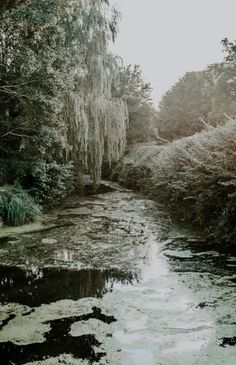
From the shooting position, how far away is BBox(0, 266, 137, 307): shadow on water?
176 inches

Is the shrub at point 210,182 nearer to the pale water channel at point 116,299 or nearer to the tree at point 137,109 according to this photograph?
the pale water channel at point 116,299

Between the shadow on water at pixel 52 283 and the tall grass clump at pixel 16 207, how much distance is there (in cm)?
328

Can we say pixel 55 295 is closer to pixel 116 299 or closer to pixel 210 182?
pixel 116 299

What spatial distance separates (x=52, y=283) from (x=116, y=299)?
1039mm

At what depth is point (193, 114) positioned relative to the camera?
74.3 ft

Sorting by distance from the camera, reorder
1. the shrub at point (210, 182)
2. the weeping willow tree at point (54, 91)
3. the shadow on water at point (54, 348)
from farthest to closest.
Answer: the weeping willow tree at point (54, 91)
the shrub at point (210, 182)
the shadow on water at point (54, 348)

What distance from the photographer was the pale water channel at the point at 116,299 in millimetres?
3201

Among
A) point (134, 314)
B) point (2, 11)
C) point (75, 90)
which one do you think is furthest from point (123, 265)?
point (75, 90)

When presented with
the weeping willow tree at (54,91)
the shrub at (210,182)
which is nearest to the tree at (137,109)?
the weeping willow tree at (54,91)

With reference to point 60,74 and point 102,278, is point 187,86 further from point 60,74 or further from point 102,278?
point 102,278

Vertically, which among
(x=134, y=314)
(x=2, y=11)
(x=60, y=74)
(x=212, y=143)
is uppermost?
(x=2, y=11)

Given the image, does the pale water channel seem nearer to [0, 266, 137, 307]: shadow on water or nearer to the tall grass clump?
[0, 266, 137, 307]: shadow on water

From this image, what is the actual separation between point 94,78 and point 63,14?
8.57ft

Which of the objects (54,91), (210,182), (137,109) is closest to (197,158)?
(210,182)
